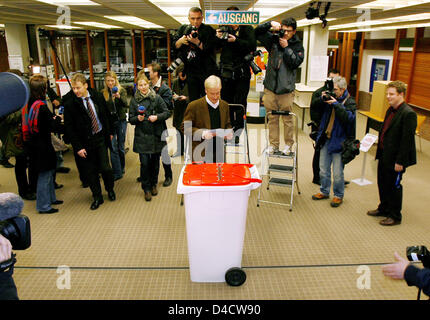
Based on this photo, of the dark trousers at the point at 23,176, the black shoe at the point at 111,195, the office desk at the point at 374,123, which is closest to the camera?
the dark trousers at the point at 23,176

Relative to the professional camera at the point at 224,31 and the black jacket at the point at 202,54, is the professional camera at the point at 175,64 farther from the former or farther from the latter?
the professional camera at the point at 224,31

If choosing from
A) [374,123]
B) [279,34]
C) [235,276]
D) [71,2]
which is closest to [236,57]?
[279,34]

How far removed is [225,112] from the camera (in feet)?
11.8

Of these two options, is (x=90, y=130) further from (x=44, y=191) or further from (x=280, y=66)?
(x=280, y=66)

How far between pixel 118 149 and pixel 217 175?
3.15 m

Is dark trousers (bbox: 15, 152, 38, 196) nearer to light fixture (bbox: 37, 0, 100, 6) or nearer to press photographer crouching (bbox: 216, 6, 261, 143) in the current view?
light fixture (bbox: 37, 0, 100, 6)

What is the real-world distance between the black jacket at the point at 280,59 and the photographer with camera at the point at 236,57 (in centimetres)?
26

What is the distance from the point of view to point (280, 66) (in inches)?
177

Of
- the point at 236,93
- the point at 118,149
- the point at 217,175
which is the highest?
the point at 236,93

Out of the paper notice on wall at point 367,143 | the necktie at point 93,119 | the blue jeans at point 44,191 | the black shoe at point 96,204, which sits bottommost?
the black shoe at point 96,204

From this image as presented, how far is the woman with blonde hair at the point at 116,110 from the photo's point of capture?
499 centimetres

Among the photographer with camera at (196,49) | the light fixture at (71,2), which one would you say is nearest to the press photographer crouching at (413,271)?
the photographer with camera at (196,49)

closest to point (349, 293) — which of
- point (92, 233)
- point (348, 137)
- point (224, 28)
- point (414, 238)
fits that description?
point (414, 238)

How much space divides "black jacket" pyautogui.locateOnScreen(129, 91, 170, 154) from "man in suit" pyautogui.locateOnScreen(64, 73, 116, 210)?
1.25ft
